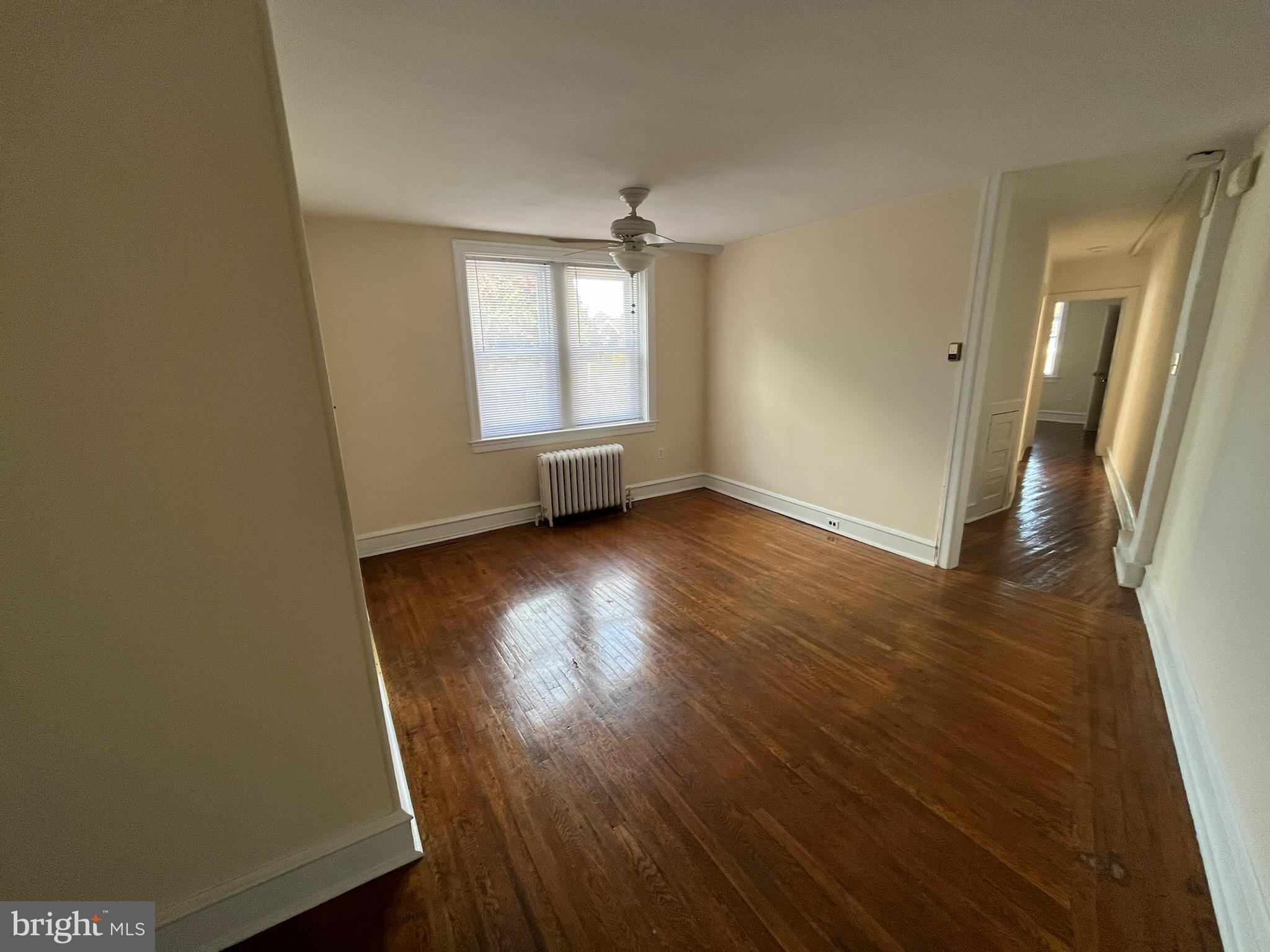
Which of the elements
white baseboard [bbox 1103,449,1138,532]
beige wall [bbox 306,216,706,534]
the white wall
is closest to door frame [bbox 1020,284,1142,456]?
white baseboard [bbox 1103,449,1138,532]

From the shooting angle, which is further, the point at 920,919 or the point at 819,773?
the point at 819,773

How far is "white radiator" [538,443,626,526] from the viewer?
4301mm

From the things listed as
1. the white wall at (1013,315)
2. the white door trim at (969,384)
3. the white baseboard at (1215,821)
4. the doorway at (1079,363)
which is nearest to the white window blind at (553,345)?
the white door trim at (969,384)

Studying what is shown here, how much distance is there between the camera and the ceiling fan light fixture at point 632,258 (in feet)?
9.64

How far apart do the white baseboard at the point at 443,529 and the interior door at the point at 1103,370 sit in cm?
863

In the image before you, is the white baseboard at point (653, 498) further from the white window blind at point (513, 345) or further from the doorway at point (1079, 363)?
the doorway at point (1079, 363)

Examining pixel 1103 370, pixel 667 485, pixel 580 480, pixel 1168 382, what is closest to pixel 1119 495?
pixel 1168 382

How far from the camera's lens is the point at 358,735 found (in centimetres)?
138

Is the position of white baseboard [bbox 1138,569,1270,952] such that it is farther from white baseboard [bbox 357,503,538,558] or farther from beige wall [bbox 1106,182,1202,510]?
white baseboard [bbox 357,503,538,558]

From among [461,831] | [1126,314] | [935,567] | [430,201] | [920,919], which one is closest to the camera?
[920,919]

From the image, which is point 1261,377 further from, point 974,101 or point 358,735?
point 358,735

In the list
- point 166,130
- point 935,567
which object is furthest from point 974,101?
point 935,567

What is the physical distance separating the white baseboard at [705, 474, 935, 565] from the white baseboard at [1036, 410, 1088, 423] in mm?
6981

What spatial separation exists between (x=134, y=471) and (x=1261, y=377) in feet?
11.5
